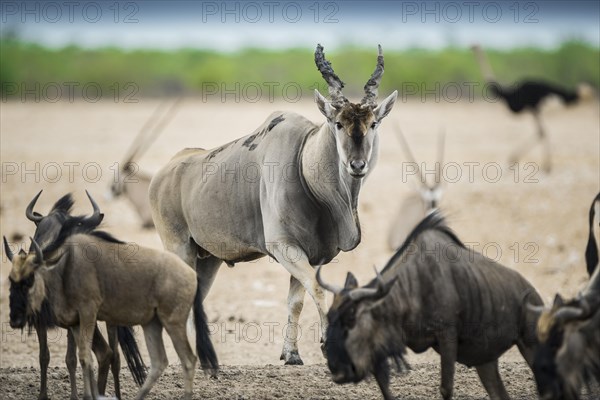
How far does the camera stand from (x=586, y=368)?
24.0 feet

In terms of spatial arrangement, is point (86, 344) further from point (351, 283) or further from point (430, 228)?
point (430, 228)

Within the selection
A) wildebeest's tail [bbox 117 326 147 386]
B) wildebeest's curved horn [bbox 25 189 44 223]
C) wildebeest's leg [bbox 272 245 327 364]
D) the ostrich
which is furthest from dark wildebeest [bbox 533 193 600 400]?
the ostrich

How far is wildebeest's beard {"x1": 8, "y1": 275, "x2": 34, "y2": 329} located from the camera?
7828 mm

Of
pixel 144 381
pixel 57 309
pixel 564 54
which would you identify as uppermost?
pixel 564 54

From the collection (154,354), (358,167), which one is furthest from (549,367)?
(154,354)

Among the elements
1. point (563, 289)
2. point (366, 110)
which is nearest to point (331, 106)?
point (366, 110)

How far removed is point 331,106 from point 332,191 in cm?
71

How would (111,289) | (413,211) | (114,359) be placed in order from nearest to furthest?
(111,289) → (114,359) → (413,211)

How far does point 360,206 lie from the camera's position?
20953 millimetres

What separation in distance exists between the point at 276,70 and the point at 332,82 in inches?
2155

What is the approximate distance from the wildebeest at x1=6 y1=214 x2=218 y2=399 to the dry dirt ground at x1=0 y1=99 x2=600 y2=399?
2.27 feet

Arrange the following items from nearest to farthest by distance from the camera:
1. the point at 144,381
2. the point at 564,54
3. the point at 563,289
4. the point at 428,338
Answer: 1. the point at 428,338
2. the point at 144,381
3. the point at 563,289
4. the point at 564,54

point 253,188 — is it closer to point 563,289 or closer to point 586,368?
point 586,368

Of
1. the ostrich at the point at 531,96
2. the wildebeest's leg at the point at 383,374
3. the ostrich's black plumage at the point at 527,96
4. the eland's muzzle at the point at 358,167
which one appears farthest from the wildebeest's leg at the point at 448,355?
the ostrich's black plumage at the point at 527,96
